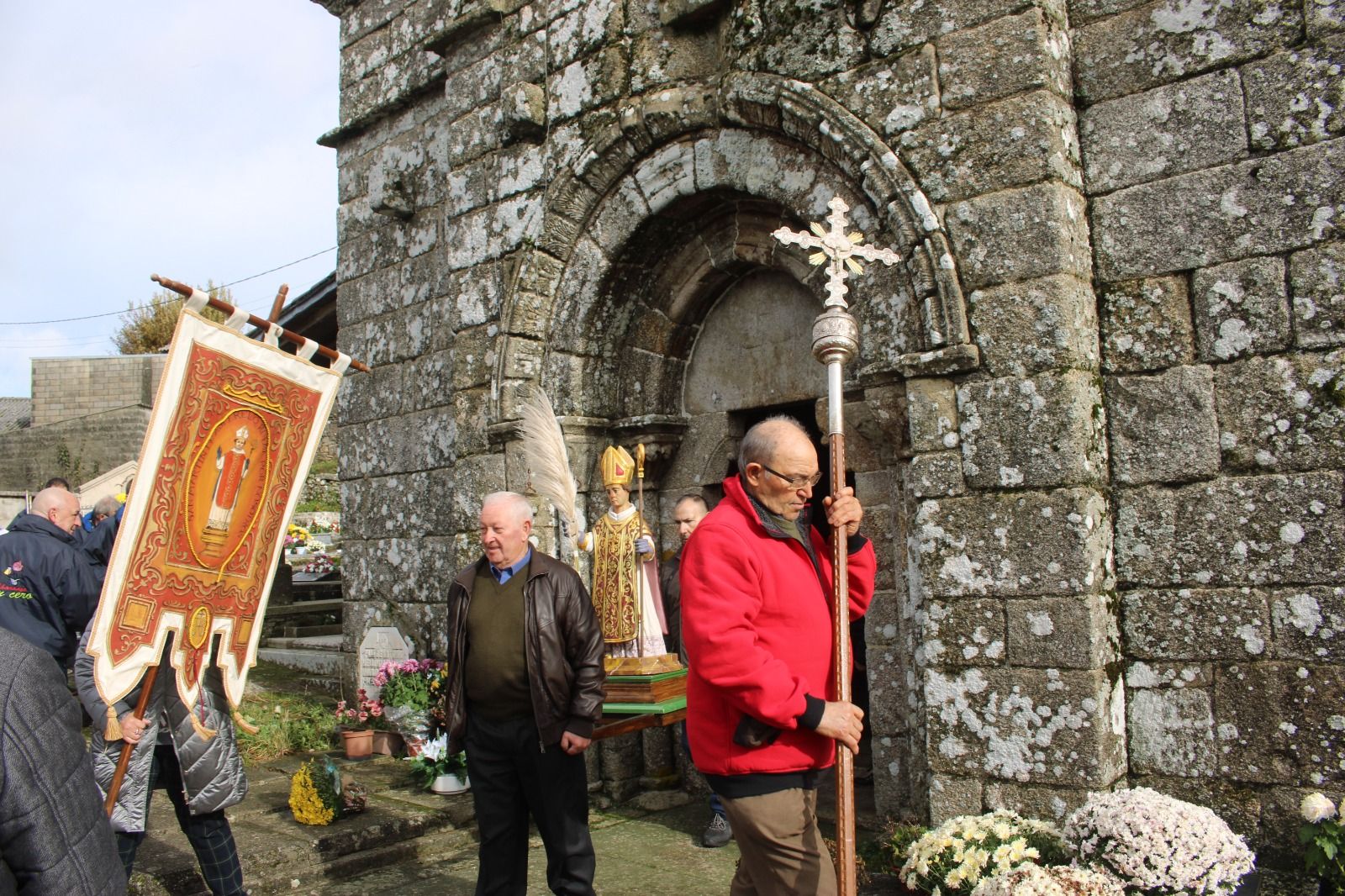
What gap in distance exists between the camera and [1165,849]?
311cm

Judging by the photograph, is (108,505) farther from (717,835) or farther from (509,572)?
(717,835)

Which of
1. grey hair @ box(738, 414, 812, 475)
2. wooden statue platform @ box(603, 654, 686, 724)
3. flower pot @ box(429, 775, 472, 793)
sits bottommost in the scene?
flower pot @ box(429, 775, 472, 793)

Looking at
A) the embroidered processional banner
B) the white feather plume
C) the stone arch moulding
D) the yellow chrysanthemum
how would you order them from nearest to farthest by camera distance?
the embroidered processional banner < the stone arch moulding < the white feather plume < the yellow chrysanthemum

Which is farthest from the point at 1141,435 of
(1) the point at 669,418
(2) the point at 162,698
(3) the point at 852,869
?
(2) the point at 162,698

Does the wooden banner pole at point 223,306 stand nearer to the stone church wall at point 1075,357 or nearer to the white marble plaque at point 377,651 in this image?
the stone church wall at point 1075,357

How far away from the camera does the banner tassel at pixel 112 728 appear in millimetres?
3547

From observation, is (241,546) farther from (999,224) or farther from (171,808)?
(999,224)

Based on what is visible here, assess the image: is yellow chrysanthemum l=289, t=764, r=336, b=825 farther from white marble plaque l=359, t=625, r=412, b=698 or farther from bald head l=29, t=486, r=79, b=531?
white marble plaque l=359, t=625, r=412, b=698

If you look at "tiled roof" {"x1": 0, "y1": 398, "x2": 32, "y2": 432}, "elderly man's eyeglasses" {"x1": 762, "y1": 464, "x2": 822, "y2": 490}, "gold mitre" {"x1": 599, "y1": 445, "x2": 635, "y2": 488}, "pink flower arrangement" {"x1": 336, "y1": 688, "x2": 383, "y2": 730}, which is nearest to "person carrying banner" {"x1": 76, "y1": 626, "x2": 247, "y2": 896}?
"gold mitre" {"x1": 599, "y1": 445, "x2": 635, "y2": 488}

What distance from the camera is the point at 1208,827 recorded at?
10.4 ft

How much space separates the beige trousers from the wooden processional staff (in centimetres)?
7

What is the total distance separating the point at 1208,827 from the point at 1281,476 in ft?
4.27

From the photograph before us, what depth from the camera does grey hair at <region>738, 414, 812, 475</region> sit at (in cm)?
290

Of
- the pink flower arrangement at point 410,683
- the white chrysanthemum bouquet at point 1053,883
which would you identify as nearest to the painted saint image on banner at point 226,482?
the pink flower arrangement at point 410,683
